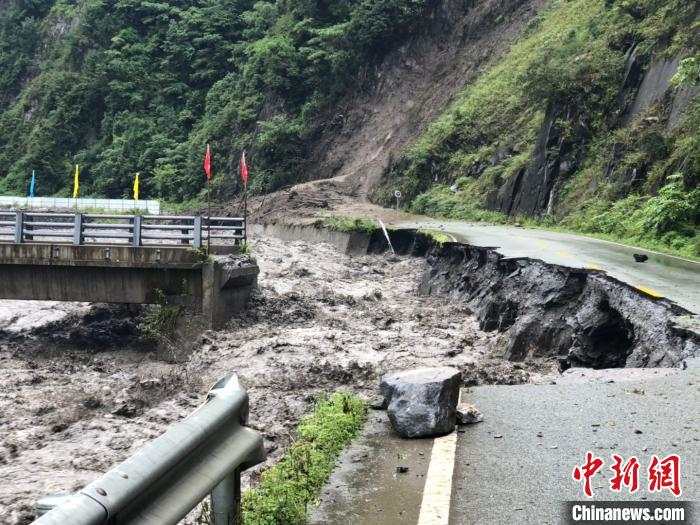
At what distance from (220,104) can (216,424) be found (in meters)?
58.3

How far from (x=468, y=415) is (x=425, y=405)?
1.74 ft

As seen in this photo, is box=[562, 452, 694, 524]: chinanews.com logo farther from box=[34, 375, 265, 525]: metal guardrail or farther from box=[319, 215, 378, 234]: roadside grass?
box=[319, 215, 378, 234]: roadside grass

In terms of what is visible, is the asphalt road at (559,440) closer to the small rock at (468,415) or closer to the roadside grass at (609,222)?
the small rock at (468,415)

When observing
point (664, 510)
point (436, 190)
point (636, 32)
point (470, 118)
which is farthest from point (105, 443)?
point (470, 118)

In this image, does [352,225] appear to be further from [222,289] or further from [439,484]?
[439,484]

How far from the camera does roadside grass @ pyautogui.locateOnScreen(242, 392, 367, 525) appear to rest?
3.87 meters

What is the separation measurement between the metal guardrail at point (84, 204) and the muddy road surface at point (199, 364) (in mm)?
27768

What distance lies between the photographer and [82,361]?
14539mm

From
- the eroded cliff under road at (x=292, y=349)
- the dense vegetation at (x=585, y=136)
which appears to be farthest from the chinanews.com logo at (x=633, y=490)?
the dense vegetation at (x=585, y=136)

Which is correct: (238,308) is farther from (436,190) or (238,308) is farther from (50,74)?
(50,74)

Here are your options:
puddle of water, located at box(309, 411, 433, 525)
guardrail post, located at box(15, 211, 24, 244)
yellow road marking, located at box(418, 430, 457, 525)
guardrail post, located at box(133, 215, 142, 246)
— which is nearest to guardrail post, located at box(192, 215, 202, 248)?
guardrail post, located at box(133, 215, 142, 246)

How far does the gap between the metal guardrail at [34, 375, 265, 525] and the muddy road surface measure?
317 cm

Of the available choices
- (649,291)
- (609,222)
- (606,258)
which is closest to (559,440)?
(649,291)

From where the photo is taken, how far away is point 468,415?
5535 millimetres
